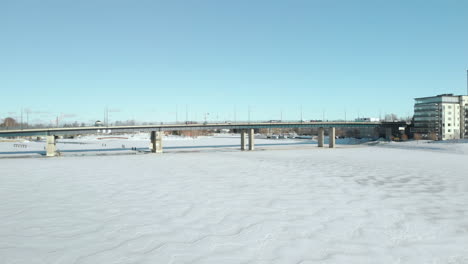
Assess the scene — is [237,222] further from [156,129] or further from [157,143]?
[156,129]

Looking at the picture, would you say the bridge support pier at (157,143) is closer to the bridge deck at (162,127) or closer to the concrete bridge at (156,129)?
the concrete bridge at (156,129)

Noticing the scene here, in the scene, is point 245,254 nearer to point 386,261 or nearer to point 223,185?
point 386,261

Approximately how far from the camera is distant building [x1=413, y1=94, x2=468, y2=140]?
12112cm

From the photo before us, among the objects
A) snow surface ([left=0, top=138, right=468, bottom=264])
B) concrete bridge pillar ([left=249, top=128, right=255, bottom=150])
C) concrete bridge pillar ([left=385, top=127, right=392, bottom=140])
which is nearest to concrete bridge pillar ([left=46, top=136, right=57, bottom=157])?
snow surface ([left=0, top=138, right=468, bottom=264])

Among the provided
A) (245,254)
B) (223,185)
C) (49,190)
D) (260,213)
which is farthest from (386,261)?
(49,190)

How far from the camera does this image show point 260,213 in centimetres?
1777

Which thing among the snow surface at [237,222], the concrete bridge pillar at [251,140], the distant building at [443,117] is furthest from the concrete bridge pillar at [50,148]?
the distant building at [443,117]

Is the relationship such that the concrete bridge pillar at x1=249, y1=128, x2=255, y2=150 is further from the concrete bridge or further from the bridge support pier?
the bridge support pier

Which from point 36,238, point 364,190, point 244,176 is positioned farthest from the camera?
point 244,176

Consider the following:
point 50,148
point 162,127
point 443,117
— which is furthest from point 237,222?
point 443,117

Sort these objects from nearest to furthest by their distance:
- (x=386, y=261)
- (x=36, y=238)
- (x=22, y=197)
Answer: (x=386, y=261) < (x=36, y=238) < (x=22, y=197)

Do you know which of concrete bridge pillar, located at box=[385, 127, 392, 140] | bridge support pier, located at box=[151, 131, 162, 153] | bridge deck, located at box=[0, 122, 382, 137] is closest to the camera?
bridge deck, located at box=[0, 122, 382, 137]

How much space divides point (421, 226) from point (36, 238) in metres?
17.8

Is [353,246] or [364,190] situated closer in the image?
[353,246]
